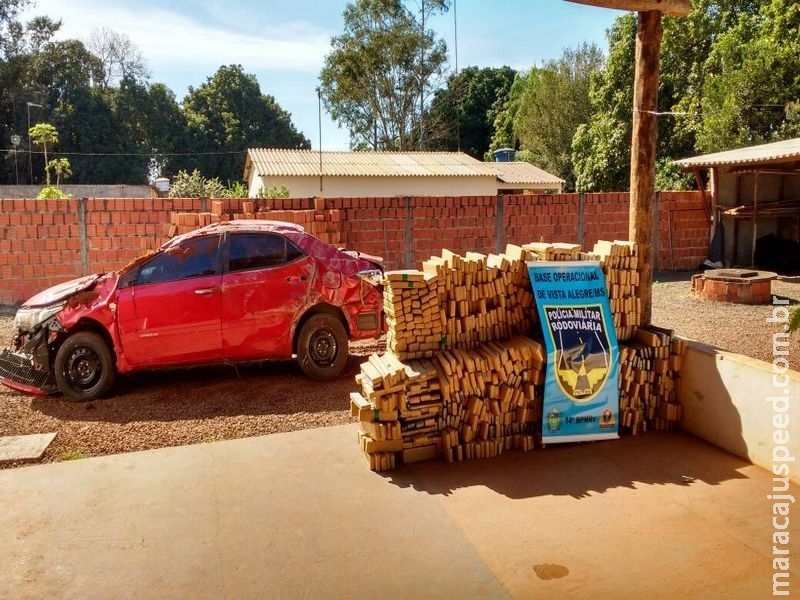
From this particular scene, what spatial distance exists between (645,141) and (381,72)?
37416 millimetres

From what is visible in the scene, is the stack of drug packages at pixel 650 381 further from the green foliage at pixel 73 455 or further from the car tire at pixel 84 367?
the car tire at pixel 84 367

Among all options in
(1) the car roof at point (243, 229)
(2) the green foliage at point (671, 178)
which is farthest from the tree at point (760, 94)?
(1) the car roof at point (243, 229)

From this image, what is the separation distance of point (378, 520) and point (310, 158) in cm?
2678

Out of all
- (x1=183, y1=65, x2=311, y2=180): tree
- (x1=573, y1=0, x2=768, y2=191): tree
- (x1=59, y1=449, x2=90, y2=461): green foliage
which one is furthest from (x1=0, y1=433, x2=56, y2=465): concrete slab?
(x1=183, y1=65, x2=311, y2=180): tree

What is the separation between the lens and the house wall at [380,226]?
40.8 feet

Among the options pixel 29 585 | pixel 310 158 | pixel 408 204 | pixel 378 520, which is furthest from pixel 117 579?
pixel 310 158

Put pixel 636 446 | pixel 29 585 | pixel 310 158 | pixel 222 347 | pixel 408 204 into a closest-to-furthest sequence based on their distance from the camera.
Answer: pixel 29 585
pixel 636 446
pixel 222 347
pixel 408 204
pixel 310 158

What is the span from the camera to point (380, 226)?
1420 centimetres

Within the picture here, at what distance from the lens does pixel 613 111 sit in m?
30.0

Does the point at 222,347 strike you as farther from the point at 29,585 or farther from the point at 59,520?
the point at 29,585

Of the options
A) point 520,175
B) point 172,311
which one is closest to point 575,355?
point 172,311

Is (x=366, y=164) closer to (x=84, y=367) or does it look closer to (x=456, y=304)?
(x=84, y=367)

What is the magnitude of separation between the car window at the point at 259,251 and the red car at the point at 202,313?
1 centimetres

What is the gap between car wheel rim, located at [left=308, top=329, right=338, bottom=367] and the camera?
301 inches
